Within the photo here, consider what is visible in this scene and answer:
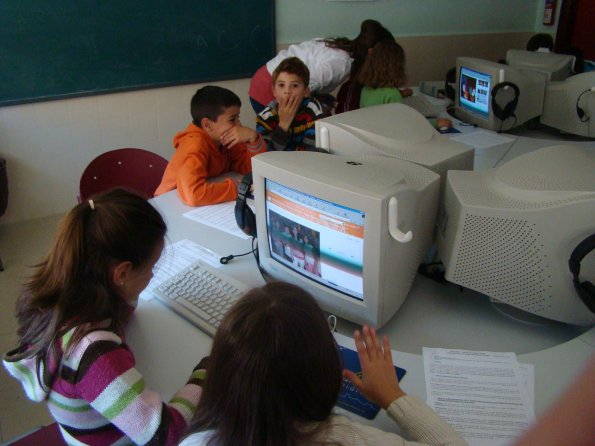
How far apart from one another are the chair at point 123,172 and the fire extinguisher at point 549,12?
4.48 meters

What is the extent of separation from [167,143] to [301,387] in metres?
2.94

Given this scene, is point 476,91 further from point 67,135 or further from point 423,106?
point 67,135

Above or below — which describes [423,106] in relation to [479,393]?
above

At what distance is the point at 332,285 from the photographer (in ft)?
3.90

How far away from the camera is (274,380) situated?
0.73 meters

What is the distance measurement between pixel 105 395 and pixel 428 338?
684 millimetres

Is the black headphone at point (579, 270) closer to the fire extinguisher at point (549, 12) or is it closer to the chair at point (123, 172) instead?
the chair at point (123, 172)

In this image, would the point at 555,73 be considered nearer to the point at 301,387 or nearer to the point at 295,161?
the point at 295,161

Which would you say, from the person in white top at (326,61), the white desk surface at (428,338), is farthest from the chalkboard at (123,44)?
the white desk surface at (428,338)

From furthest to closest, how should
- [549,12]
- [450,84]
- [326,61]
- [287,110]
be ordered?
[549,12]
[450,84]
[326,61]
[287,110]

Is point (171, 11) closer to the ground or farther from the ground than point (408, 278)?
farther from the ground

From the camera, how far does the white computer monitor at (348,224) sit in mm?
1024

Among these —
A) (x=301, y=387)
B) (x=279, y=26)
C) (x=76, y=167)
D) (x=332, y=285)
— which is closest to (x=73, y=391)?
(x=301, y=387)

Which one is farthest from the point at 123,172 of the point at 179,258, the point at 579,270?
the point at 579,270
